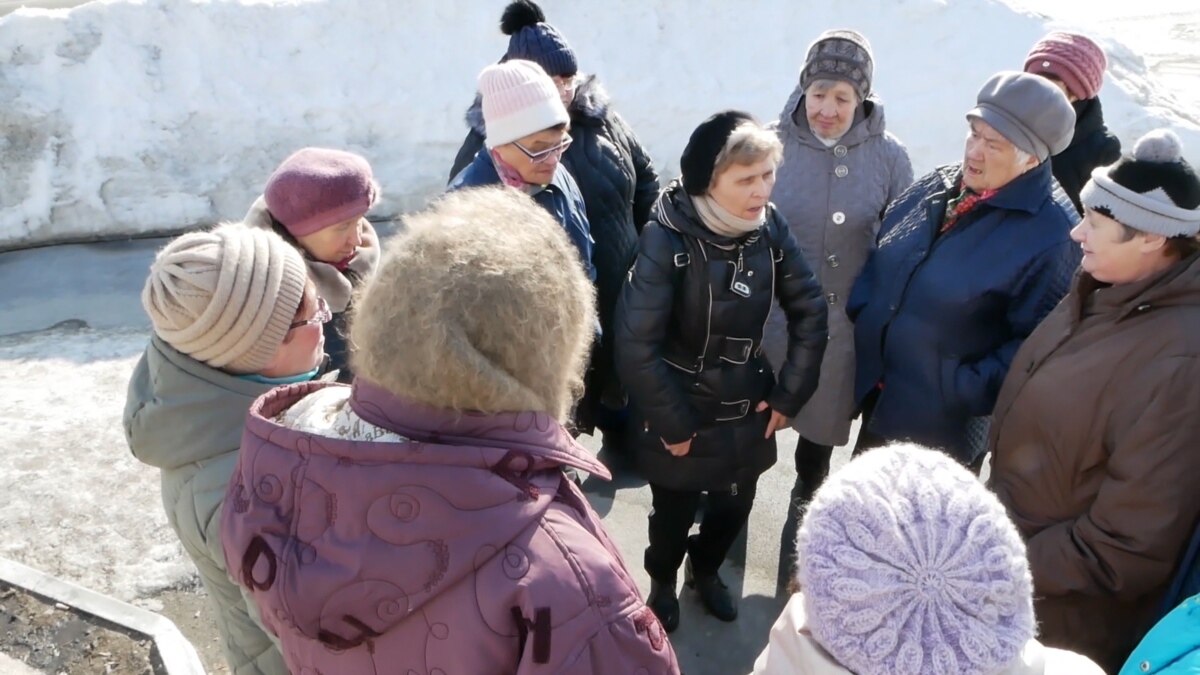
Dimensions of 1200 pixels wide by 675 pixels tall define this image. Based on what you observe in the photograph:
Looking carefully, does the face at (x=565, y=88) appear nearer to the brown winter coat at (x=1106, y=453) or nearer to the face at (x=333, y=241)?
the face at (x=333, y=241)

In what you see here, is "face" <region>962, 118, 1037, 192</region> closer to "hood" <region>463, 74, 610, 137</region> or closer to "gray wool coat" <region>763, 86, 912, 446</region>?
"gray wool coat" <region>763, 86, 912, 446</region>

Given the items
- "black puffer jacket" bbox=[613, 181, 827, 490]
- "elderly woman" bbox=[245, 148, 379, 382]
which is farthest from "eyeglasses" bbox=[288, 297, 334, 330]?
"black puffer jacket" bbox=[613, 181, 827, 490]

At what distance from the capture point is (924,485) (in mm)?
1307

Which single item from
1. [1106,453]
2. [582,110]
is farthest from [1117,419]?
[582,110]

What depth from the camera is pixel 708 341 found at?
118 inches

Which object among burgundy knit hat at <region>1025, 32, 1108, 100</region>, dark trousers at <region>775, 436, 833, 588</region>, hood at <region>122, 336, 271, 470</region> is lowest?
dark trousers at <region>775, 436, 833, 588</region>

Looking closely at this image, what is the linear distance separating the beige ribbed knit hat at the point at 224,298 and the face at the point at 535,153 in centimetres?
137

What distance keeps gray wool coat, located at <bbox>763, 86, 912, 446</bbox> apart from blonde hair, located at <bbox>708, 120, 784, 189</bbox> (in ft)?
1.91

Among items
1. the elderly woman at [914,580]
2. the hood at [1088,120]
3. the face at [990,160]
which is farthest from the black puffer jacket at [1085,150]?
the elderly woman at [914,580]

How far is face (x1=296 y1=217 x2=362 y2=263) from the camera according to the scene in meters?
2.64

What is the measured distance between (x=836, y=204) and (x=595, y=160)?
3.49 feet

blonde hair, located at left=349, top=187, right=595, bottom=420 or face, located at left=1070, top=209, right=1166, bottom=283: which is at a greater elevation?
face, located at left=1070, top=209, right=1166, bottom=283

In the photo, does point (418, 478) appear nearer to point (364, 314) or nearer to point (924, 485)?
point (364, 314)

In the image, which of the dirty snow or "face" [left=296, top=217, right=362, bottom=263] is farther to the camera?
the dirty snow
